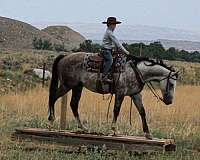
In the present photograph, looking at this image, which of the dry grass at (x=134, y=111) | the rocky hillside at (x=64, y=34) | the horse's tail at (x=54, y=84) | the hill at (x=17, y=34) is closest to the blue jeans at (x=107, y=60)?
the horse's tail at (x=54, y=84)

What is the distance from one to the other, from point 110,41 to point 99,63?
44 centimetres

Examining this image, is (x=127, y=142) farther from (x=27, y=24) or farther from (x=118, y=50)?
(x=27, y=24)

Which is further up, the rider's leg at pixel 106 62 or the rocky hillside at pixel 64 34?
the rocky hillside at pixel 64 34

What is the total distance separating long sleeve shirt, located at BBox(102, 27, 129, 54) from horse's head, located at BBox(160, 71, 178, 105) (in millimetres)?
847

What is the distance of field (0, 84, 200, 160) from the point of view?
8539mm

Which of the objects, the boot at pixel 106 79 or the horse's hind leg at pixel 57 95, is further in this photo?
the horse's hind leg at pixel 57 95

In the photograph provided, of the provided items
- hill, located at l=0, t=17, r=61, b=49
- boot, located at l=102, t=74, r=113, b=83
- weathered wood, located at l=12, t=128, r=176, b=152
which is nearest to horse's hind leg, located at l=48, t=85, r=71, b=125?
weathered wood, located at l=12, t=128, r=176, b=152

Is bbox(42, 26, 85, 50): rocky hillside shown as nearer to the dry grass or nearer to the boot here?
the dry grass

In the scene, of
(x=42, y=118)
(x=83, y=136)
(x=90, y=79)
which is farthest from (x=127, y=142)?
(x=42, y=118)

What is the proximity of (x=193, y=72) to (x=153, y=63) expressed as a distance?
85.5 feet

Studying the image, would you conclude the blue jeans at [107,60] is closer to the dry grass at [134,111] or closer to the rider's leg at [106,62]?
the rider's leg at [106,62]

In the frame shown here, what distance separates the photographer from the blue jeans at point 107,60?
30.2ft

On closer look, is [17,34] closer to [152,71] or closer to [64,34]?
[64,34]

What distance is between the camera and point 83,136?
914cm
